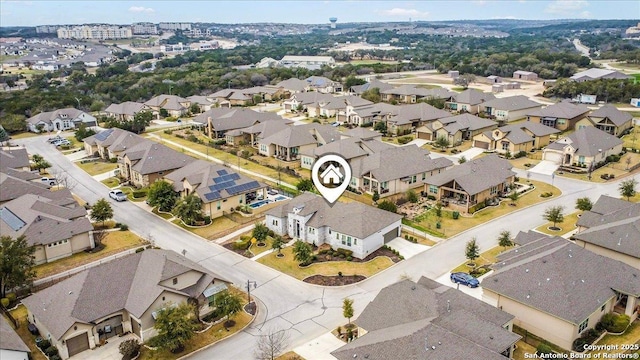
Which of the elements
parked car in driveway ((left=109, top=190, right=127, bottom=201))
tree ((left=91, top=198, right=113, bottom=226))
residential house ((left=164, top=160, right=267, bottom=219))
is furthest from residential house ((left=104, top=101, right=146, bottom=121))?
tree ((left=91, top=198, right=113, bottom=226))

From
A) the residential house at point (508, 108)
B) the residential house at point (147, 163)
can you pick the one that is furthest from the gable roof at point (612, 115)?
the residential house at point (147, 163)

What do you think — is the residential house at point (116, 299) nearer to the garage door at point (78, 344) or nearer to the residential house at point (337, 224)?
the garage door at point (78, 344)

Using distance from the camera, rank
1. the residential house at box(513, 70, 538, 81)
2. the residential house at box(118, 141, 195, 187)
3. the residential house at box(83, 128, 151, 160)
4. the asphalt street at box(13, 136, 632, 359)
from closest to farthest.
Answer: the asphalt street at box(13, 136, 632, 359)
the residential house at box(118, 141, 195, 187)
the residential house at box(83, 128, 151, 160)
the residential house at box(513, 70, 538, 81)

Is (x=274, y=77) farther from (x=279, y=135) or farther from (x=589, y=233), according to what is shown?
(x=589, y=233)

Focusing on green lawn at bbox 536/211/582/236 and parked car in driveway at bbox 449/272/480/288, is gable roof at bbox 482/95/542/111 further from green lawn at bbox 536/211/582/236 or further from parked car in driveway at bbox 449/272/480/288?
parked car in driveway at bbox 449/272/480/288

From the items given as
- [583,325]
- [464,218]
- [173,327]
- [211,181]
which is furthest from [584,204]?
[173,327]

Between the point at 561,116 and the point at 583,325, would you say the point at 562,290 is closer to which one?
the point at 583,325

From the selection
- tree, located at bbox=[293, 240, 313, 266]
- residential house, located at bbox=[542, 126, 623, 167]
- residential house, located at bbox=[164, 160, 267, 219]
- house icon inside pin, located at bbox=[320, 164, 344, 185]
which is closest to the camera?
tree, located at bbox=[293, 240, 313, 266]
